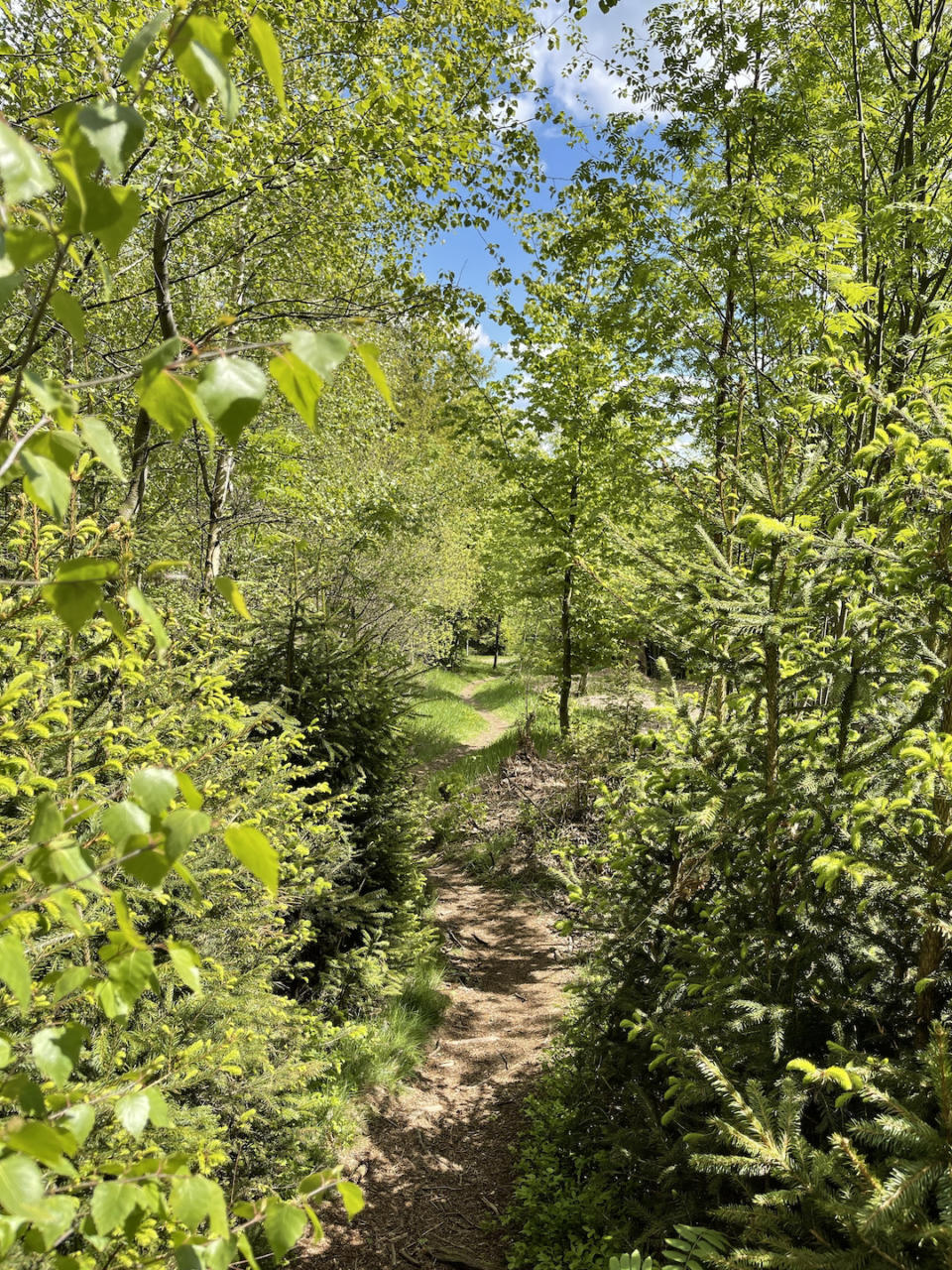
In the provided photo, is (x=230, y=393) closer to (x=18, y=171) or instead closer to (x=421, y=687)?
(x=18, y=171)

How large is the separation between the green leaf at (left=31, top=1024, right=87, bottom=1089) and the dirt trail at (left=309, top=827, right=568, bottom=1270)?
12.5 feet

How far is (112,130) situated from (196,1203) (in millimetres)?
1219

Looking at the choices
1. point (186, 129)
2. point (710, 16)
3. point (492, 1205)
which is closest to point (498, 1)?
point (710, 16)

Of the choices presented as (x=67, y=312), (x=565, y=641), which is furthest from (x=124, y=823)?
(x=565, y=641)

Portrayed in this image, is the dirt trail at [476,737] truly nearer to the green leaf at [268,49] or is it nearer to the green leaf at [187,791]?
the green leaf at [187,791]

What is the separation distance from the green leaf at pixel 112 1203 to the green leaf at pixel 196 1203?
5 cm

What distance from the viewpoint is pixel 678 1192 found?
281cm

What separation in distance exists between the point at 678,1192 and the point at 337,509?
22.4ft

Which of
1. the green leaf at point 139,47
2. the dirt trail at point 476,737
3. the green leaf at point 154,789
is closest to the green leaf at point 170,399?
the green leaf at point 139,47

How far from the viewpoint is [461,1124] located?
4.72 meters

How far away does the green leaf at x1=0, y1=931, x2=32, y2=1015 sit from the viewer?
0.77 m

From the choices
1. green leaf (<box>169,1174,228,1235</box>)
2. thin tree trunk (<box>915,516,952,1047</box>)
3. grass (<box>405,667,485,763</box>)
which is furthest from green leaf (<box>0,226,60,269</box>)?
grass (<box>405,667,485,763</box>)

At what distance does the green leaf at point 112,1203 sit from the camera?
83cm

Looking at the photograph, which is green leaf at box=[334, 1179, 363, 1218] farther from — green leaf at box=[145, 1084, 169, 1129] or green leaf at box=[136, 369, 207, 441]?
green leaf at box=[136, 369, 207, 441]
